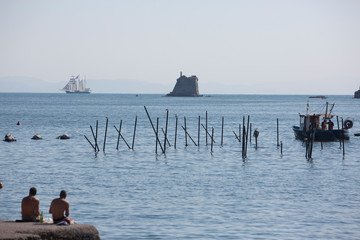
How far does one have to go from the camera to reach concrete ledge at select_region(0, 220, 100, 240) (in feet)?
55.7

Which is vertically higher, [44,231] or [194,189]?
[44,231]

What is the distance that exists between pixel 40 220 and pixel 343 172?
2884 cm

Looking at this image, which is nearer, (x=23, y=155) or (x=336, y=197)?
(x=336, y=197)

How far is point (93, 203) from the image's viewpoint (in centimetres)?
2927

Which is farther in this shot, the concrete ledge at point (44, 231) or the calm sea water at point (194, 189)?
the calm sea water at point (194, 189)

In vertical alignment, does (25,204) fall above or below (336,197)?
above

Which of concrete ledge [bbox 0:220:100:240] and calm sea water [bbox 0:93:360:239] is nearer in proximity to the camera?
concrete ledge [bbox 0:220:100:240]

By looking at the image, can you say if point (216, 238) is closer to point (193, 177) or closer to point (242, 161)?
point (193, 177)

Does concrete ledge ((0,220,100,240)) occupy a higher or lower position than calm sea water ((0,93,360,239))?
higher

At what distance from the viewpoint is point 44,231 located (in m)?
17.4

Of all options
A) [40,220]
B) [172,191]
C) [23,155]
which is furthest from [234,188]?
[23,155]

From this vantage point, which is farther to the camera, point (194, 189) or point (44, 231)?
point (194, 189)

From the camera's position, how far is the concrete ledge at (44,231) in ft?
55.7

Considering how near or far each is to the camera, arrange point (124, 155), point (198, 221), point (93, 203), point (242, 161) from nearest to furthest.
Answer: point (198, 221) → point (93, 203) → point (242, 161) → point (124, 155)
